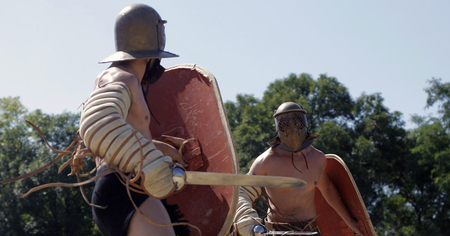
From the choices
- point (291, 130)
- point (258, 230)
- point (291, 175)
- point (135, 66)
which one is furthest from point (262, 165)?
point (135, 66)

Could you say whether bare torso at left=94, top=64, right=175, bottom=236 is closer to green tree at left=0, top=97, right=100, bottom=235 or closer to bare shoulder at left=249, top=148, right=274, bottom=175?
bare shoulder at left=249, top=148, right=274, bottom=175

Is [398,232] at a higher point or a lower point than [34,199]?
lower

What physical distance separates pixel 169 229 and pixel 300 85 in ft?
74.7

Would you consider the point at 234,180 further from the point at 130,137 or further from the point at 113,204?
the point at 113,204

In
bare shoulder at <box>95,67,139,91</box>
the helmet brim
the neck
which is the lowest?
bare shoulder at <box>95,67,139,91</box>

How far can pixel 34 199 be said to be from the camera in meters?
22.6

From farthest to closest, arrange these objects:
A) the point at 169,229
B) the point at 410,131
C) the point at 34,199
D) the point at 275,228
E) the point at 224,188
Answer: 1. the point at 410,131
2. the point at 34,199
3. the point at 275,228
4. the point at 224,188
5. the point at 169,229

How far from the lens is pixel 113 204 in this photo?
266 cm

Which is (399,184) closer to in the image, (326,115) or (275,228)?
(326,115)

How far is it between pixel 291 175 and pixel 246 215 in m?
0.60

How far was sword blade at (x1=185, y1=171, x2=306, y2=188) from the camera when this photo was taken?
7.76 ft

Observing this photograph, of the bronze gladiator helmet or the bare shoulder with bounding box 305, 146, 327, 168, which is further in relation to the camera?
the bare shoulder with bounding box 305, 146, 327, 168

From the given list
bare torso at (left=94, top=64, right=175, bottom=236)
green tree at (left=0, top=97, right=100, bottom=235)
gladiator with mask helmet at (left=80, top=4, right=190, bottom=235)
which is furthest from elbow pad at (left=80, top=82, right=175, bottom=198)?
green tree at (left=0, top=97, right=100, bottom=235)

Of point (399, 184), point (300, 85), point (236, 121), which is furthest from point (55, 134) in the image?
point (399, 184)
